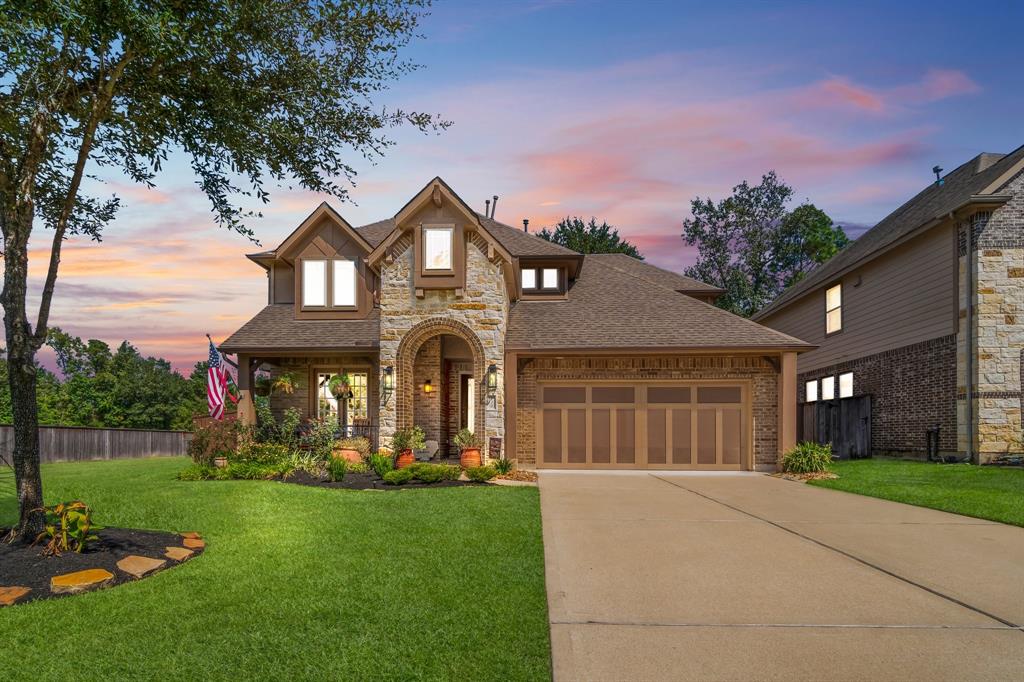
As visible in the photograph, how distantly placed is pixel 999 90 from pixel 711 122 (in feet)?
23.7

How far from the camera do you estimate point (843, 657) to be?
14.2 ft

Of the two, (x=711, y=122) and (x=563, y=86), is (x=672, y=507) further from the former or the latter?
(x=711, y=122)

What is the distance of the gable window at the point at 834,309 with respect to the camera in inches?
929

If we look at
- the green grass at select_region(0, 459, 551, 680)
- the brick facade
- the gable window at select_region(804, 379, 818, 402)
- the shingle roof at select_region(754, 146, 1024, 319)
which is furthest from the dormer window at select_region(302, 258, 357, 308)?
the gable window at select_region(804, 379, 818, 402)

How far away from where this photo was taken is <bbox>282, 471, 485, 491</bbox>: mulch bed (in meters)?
13.1

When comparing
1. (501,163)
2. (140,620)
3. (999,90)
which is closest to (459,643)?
(140,620)

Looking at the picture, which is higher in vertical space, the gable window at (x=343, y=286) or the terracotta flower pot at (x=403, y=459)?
the gable window at (x=343, y=286)

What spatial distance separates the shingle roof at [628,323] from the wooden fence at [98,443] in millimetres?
16908

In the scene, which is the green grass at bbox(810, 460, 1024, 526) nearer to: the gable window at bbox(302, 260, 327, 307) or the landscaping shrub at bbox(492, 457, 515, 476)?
the landscaping shrub at bbox(492, 457, 515, 476)

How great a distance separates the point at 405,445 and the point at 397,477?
2.35m

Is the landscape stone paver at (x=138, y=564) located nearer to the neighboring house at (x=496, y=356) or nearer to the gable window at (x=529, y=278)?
the neighboring house at (x=496, y=356)

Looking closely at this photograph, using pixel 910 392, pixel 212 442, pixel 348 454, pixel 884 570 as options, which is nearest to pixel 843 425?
pixel 910 392

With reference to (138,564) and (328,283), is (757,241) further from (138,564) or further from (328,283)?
(138,564)

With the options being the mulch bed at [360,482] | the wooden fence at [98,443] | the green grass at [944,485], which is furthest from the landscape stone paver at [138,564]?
the wooden fence at [98,443]
